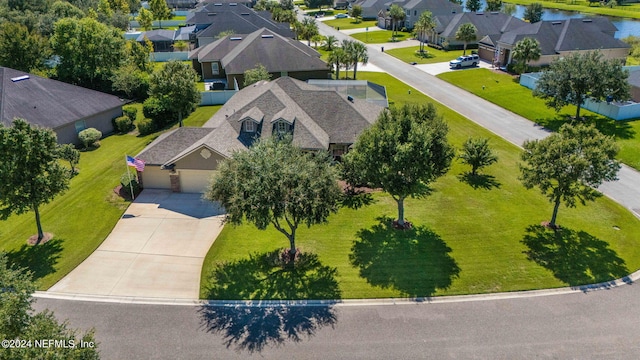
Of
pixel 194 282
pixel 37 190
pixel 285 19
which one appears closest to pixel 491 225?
pixel 194 282

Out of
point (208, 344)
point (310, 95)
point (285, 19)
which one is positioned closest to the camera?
point (208, 344)

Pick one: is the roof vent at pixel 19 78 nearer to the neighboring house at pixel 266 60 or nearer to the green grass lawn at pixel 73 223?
the green grass lawn at pixel 73 223

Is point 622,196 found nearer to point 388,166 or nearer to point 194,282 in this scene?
point 388,166

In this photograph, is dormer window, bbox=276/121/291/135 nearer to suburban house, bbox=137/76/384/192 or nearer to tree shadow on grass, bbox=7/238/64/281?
suburban house, bbox=137/76/384/192

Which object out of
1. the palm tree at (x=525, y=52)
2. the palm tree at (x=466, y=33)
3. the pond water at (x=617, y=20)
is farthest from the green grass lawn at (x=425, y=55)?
the pond water at (x=617, y=20)

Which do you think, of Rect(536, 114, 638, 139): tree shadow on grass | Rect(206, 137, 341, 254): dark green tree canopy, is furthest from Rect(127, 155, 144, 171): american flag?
Rect(536, 114, 638, 139): tree shadow on grass

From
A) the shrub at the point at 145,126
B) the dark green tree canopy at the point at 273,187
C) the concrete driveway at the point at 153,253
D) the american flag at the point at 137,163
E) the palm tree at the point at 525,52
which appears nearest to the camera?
the dark green tree canopy at the point at 273,187

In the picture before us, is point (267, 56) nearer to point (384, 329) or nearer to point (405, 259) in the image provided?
point (405, 259)
